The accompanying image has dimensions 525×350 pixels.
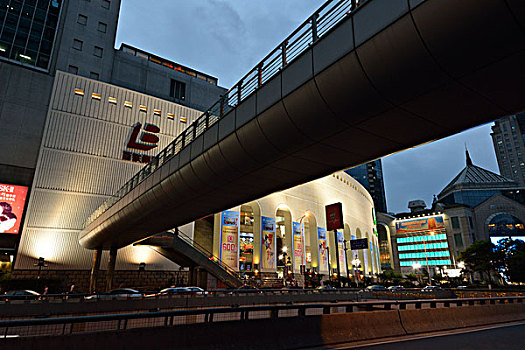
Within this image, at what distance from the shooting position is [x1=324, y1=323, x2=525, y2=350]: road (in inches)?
301

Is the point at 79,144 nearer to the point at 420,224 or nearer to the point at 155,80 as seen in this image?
the point at 155,80

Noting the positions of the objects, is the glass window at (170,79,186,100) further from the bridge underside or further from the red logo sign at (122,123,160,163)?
the bridge underside

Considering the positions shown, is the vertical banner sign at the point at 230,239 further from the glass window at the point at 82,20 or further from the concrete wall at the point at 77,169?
the glass window at the point at 82,20

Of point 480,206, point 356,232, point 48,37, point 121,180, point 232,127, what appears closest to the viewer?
point 232,127

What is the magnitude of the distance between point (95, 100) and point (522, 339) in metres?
47.7

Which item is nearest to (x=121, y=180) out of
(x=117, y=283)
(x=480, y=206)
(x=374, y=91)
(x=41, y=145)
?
(x=41, y=145)

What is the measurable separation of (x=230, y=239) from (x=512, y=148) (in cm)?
21349

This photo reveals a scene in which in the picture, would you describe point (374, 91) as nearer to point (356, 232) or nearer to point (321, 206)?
point (321, 206)

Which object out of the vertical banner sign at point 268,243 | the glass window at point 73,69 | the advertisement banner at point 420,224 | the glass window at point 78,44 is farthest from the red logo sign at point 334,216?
the advertisement banner at point 420,224

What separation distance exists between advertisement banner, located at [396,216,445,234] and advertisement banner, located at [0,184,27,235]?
107539 mm

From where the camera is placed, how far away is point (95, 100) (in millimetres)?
42969

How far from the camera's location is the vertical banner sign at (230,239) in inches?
1712

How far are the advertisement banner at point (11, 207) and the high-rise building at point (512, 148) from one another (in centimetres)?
22814

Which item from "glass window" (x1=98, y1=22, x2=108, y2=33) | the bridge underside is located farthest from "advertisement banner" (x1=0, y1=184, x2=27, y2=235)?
the bridge underside
